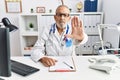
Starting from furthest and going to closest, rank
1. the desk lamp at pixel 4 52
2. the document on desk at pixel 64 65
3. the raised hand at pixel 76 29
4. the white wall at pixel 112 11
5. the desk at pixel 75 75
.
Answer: the white wall at pixel 112 11, the raised hand at pixel 76 29, the document on desk at pixel 64 65, the desk at pixel 75 75, the desk lamp at pixel 4 52

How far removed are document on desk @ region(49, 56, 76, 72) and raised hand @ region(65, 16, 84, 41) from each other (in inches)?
10.3

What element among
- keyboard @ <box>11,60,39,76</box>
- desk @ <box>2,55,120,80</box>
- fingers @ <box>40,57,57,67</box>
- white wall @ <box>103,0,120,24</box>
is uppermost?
white wall @ <box>103,0,120,24</box>

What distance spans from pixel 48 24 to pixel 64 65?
167cm

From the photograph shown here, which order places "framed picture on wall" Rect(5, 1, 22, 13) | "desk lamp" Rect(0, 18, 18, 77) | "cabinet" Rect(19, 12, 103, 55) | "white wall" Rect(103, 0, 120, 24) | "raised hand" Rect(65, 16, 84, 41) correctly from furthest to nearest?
"framed picture on wall" Rect(5, 1, 22, 13)
"cabinet" Rect(19, 12, 103, 55)
"white wall" Rect(103, 0, 120, 24)
"raised hand" Rect(65, 16, 84, 41)
"desk lamp" Rect(0, 18, 18, 77)

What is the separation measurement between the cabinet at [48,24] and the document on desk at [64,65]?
1455 millimetres

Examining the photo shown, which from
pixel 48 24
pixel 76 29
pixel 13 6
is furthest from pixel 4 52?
pixel 13 6

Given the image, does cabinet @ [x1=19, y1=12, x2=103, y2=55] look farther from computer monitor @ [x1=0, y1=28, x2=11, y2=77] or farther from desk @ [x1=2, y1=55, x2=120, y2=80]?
computer monitor @ [x1=0, y1=28, x2=11, y2=77]

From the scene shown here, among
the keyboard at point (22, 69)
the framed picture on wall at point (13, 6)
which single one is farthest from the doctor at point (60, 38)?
the framed picture on wall at point (13, 6)

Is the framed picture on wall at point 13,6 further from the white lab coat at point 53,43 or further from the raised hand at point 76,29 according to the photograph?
the raised hand at point 76,29

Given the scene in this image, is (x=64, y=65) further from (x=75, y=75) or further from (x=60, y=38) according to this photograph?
(x=60, y=38)

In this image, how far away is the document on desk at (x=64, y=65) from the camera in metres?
1.38

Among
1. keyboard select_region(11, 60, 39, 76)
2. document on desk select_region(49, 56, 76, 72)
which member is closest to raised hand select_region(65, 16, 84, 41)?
document on desk select_region(49, 56, 76, 72)

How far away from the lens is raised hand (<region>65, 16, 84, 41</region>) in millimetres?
1736

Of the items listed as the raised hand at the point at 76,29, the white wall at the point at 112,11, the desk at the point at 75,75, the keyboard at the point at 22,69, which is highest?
the white wall at the point at 112,11
